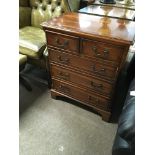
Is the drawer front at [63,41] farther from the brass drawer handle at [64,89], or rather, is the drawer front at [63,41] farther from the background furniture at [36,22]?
the brass drawer handle at [64,89]

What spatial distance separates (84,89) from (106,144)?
0.49m

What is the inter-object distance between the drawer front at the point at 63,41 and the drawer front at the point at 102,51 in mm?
66

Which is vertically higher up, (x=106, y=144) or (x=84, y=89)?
(x=84, y=89)

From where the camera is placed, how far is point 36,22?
6.65 feet

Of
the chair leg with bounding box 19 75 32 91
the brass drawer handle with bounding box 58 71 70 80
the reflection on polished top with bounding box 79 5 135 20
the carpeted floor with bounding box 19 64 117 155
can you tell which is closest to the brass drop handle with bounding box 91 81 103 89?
the brass drawer handle with bounding box 58 71 70 80

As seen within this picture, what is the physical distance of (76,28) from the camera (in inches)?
46.8

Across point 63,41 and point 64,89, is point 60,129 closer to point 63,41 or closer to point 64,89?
point 64,89

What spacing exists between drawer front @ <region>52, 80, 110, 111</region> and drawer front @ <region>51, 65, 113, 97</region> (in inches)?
2.7

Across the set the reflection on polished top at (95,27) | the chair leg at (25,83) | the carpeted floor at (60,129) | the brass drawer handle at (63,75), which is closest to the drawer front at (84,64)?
the brass drawer handle at (63,75)

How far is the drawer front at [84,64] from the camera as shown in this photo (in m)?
1.23

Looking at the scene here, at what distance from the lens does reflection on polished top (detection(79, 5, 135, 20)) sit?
1.53 meters

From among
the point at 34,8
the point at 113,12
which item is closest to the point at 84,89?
the point at 113,12

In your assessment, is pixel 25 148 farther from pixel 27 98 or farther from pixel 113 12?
pixel 113 12

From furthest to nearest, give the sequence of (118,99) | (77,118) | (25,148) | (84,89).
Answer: (118,99) → (77,118) → (84,89) → (25,148)
